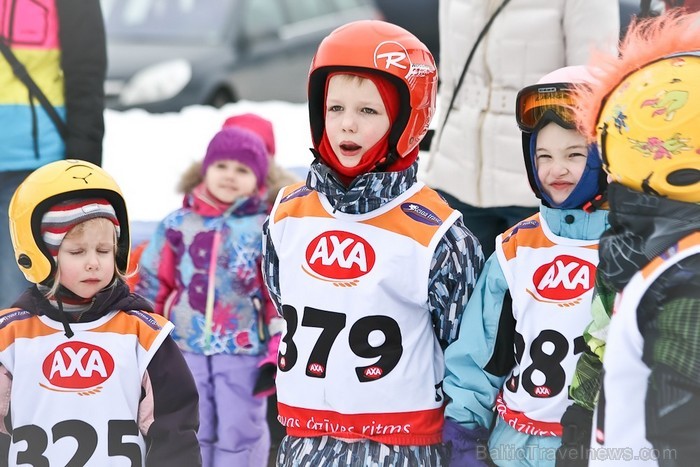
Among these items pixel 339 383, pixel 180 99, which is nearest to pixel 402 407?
pixel 339 383

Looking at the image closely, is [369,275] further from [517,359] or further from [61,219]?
[61,219]

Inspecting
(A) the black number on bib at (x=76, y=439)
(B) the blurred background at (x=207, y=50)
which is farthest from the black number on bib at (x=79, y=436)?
(B) the blurred background at (x=207, y=50)

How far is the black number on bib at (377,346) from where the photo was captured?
3.19 m

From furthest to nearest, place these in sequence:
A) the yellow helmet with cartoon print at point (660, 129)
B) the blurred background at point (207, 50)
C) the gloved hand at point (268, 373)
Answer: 1. the blurred background at point (207, 50)
2. the gloved hand at point (268, 373)
3. the yellow helmet with cartoon print at point (660, 129)

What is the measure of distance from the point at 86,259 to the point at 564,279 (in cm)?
138

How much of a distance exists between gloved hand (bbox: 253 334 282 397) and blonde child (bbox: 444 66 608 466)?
144 centimetres

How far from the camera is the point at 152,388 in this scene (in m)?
3.25

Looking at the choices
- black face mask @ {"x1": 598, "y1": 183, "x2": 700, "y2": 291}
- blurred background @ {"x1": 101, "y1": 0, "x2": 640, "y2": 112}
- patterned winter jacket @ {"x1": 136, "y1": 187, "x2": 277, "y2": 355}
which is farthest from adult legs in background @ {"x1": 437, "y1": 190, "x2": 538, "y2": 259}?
blurred background @ {"x1": 101, "y1": 0, "x2": 640, "y2": 112}

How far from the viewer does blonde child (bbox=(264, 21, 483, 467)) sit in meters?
3.20

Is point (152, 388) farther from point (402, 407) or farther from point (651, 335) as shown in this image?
point (651, 335)

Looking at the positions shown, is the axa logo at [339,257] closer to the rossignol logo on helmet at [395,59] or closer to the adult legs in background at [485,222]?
the rossignol logo on helmet at [395,59]

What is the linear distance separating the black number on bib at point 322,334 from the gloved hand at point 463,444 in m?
0.39

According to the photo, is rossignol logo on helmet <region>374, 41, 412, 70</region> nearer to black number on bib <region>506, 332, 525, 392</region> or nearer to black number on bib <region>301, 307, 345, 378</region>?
black number on bib <region>301, 307, 345, 378</region>

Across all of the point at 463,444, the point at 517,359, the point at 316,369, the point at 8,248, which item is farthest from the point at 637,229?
the point at 8,248
